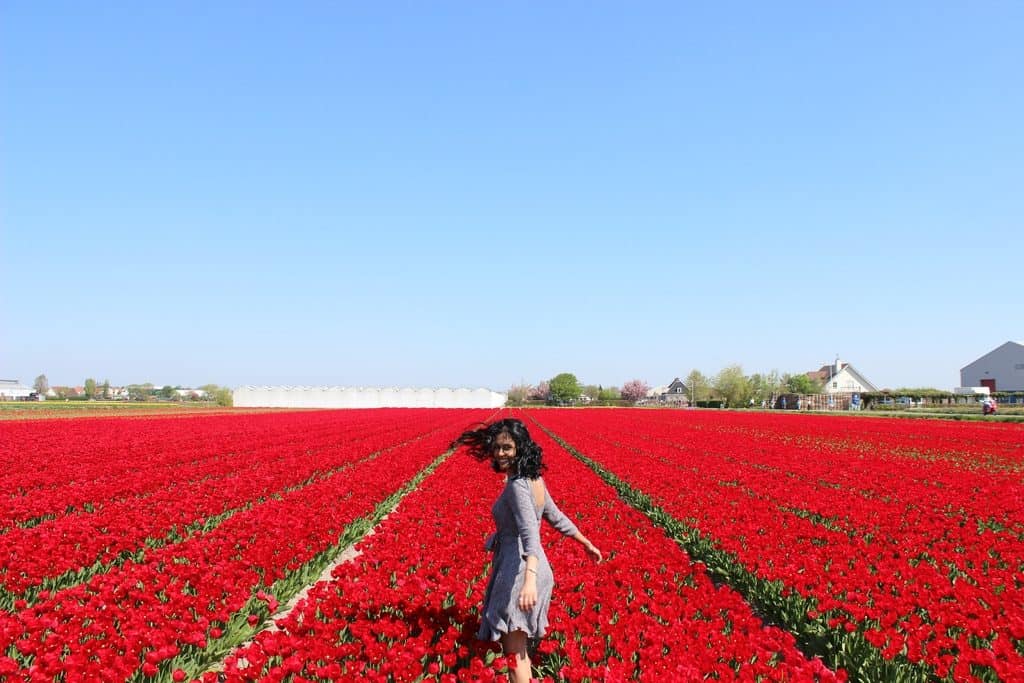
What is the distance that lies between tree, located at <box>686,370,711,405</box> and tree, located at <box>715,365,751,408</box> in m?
15.7

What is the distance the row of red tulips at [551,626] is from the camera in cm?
442

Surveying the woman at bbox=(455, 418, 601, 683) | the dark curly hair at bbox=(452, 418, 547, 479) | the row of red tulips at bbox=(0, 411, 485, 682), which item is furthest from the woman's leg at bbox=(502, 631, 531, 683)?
the row of red tulips at bbox=(0, 411, 485, 682)

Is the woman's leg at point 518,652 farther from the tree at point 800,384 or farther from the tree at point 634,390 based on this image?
the tree at point 634,390

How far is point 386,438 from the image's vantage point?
28.1 m

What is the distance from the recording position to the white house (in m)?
97.5

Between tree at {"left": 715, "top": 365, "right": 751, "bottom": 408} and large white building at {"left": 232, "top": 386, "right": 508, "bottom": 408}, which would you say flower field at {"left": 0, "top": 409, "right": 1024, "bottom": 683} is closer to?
large white building at {"left": 232, "top": 386, "right": 508, "bottom": 408}

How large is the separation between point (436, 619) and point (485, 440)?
2045mm

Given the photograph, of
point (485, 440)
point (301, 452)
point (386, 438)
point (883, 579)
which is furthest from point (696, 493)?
point (386, 438)

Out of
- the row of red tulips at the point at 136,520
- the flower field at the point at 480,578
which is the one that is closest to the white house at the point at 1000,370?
the flower field at the point at 480,578

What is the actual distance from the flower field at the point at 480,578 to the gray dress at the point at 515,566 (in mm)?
351

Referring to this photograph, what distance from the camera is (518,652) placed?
4.45 meters

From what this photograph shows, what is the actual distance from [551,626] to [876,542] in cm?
597

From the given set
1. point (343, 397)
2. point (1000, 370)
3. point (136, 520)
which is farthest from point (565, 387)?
point (136, 520)

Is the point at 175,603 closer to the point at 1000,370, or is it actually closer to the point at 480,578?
the point at 480,578
